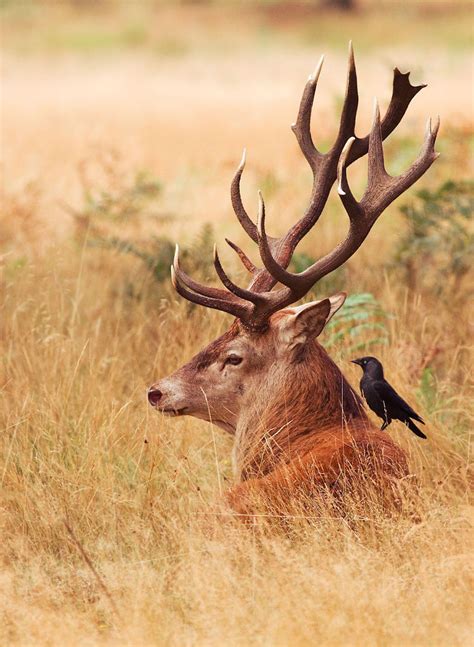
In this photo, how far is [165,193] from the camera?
13625mm

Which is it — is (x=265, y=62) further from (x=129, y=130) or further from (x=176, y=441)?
(x=176, y=441)

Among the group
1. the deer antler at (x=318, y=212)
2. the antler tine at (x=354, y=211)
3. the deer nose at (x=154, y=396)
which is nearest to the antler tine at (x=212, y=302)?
the deer antler at (x=318, y=212)

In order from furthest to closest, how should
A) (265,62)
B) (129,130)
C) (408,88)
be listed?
(265,62)
(129,130)
(408,88)

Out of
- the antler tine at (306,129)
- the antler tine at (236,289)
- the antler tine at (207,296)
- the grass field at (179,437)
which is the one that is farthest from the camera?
the antler tine at (306,129)

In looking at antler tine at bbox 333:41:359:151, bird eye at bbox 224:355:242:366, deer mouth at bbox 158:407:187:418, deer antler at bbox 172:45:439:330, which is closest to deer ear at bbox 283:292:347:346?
deer antler at bbox 172:45:439:330

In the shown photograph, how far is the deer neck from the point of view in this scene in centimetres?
557

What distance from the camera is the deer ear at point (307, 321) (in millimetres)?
5500

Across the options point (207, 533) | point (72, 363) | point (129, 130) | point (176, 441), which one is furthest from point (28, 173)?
point (207, 533)

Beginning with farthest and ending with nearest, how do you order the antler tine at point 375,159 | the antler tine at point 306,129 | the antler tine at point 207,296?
the antler tine at point 306,129 → the antler tine at point 375,159 → the antler tine at point 207,296

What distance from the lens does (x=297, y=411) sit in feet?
18.4

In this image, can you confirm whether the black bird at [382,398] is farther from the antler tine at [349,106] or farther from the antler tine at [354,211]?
the antler tine at [349,106]

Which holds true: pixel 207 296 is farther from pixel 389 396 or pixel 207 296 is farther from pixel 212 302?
pixel 389 396

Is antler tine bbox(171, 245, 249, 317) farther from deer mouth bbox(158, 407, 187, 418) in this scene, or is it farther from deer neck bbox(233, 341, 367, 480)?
deer mouth bbox(158, 407, 187, 418)

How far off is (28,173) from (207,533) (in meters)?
9.56
